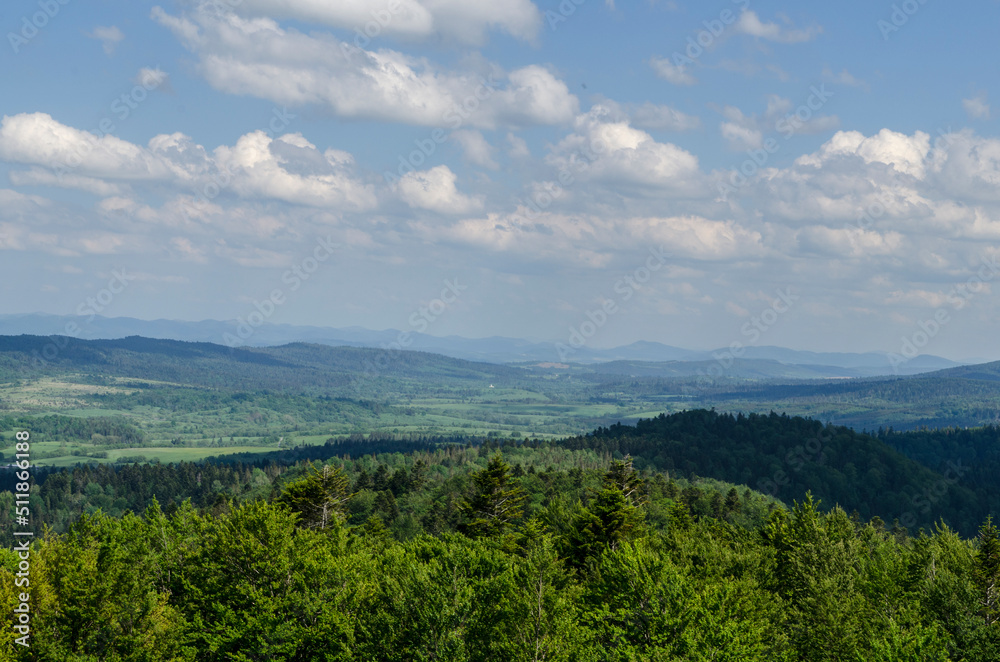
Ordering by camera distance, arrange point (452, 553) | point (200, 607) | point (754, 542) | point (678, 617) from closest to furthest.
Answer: point (678, 617) < point (452, 553) < point (200, 607) < point (754, 542)

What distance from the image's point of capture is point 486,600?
166ft

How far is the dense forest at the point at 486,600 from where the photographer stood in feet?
159

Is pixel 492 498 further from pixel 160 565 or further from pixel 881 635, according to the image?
pixel 881 635

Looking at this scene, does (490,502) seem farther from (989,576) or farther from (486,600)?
(989,576)

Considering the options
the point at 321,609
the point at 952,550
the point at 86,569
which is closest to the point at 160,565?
the point at 86,569

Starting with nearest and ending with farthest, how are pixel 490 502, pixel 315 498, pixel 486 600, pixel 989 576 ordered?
1. pixel 486 600
2. pixel 989 576
3. pixel 490 502
4. pixel 315 498

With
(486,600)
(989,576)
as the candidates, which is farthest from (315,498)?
(989,576)

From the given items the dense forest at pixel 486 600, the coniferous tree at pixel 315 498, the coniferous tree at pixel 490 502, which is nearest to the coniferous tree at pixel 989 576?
the dense forest at pixel 486 600

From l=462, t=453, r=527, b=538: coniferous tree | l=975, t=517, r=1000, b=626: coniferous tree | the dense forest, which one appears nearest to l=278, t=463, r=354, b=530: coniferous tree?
l=462, t=453, r=527, b=538: coniferous tree

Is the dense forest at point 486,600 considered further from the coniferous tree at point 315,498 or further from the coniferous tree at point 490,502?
the coniferous tree at point 315,498

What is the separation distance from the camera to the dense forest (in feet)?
159

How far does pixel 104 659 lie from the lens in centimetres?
5412

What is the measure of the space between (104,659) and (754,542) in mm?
56958

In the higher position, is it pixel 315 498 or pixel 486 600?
pixel 486 600
